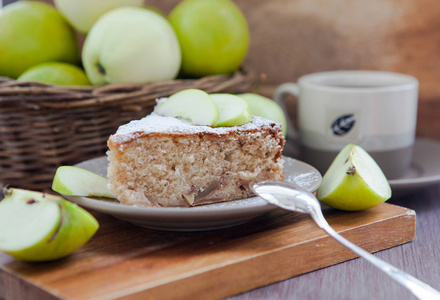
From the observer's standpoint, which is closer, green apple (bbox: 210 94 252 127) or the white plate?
the white plate

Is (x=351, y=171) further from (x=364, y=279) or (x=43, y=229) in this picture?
(x=43, y=229)

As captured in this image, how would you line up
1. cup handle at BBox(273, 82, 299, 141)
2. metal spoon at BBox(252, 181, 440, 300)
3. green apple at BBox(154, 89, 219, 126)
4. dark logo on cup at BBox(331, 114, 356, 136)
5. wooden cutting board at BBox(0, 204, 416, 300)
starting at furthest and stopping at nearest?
1. cup handle at BBox(273, 82, 299, 141)
2. dark logo on cup at BBox(331, 114, 356, 136)
3. green apple at BBox(154, 89, 219, 126)
4. metal spoon at BBox(252, 181, 440, 300)
5. wooden cutting board at BBox(0, 204, 416, 300)

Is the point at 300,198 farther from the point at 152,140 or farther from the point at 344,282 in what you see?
the point at 152,140

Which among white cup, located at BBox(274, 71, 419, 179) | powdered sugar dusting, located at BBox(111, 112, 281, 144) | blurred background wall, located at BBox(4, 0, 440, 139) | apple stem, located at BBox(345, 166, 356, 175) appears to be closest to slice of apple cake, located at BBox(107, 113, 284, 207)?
powdered sugar dusting, located at BBox(111, 112, 281, 144)

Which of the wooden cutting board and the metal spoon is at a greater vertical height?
the metal spoon

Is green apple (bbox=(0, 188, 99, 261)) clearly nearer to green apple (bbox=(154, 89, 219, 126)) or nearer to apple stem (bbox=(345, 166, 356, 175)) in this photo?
green apple (bbox=(154, 89, 219, 126))

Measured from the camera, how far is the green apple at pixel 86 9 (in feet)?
3.64

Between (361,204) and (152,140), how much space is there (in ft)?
1.10

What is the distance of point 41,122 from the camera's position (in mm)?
994

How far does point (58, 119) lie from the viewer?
3.28 feet

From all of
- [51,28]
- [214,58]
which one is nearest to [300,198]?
[214,58]

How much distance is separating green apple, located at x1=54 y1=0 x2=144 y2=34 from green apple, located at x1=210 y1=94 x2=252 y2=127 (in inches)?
14.7

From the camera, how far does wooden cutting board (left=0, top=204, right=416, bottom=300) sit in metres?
0.59

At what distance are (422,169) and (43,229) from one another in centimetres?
82
